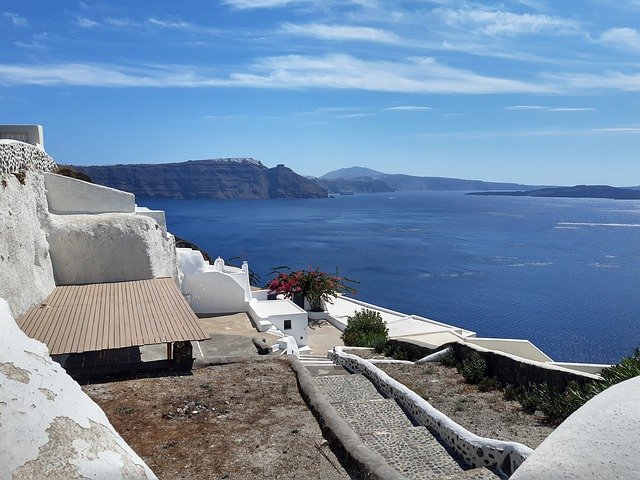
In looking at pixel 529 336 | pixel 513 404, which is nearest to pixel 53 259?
pixel 513 404

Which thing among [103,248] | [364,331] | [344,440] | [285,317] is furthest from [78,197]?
[344,440]

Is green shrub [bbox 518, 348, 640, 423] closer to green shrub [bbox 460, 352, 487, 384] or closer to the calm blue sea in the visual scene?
green shrub [bbox 460, 352, 487, 384]

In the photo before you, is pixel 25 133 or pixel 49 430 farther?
pixel 25 133

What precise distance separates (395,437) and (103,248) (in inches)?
→ 420

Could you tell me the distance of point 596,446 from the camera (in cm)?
306

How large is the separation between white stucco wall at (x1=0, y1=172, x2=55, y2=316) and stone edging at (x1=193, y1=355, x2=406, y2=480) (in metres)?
5.96

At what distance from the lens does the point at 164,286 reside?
569 inches

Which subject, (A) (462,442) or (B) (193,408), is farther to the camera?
(B) (193,408)

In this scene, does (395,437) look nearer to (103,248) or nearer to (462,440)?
(462,440)

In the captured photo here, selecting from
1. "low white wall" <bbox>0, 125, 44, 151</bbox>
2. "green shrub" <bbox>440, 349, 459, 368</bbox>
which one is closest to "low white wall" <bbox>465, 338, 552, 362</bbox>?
"green shrub" <bbox>440, 349, 459, 368</bbox>

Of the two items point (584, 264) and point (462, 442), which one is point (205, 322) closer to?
point (462, 442)

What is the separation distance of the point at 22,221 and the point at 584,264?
7259cm

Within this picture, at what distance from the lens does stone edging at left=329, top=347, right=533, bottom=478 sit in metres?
6.32

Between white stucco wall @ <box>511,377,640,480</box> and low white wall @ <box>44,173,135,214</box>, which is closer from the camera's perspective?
white stucco wall @ <box>511,377,640,480</box>
